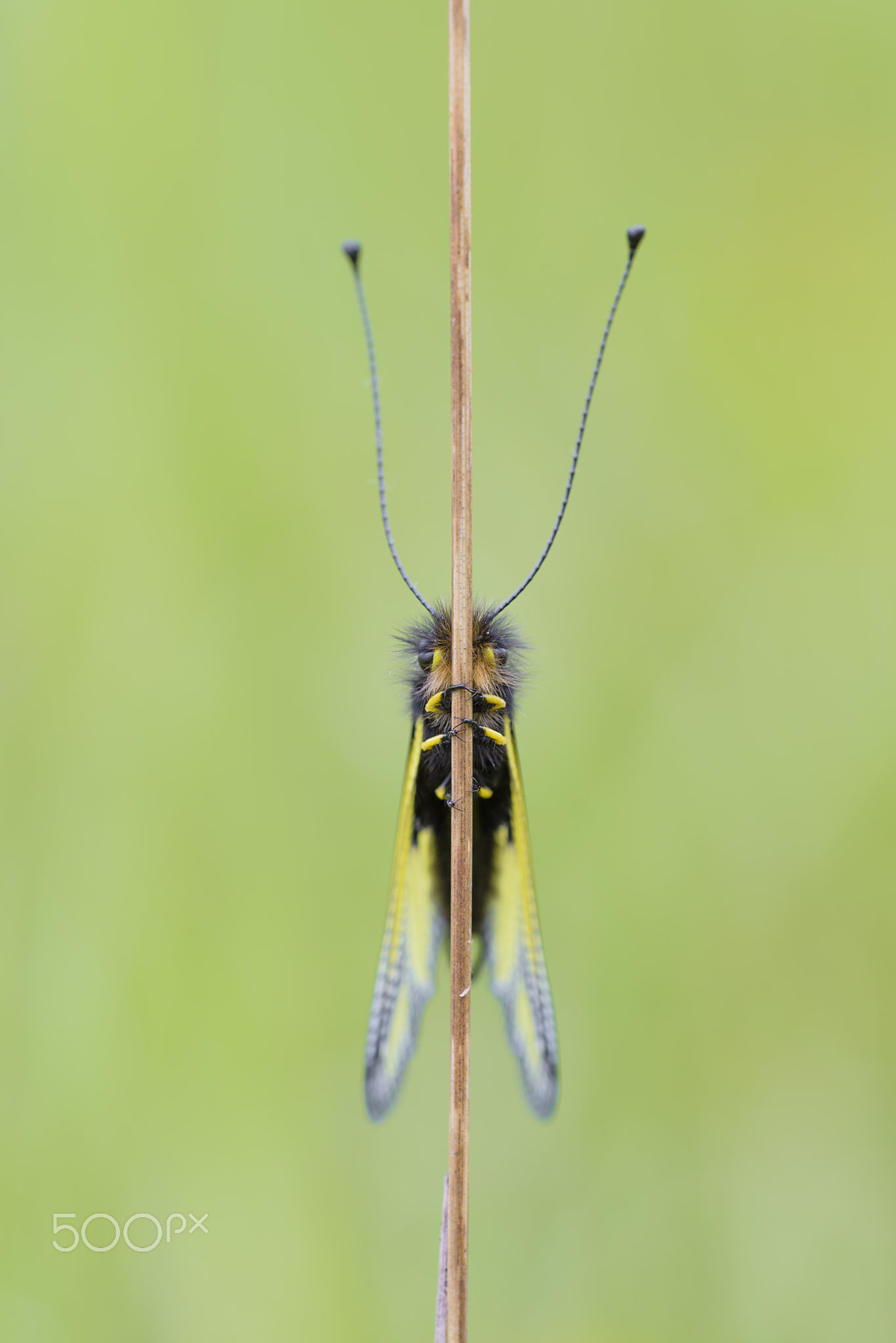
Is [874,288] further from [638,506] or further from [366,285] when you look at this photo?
[366,285]

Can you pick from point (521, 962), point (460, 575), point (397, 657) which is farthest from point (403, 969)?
point (460, 575)

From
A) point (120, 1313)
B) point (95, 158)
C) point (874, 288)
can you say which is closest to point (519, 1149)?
point (120, 1313)

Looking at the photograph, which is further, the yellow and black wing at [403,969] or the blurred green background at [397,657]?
the blurred green background at [397,657]

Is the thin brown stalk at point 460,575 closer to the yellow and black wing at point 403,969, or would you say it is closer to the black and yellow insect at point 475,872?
the black and yellow insect at point 475,872

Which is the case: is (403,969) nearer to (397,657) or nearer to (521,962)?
(521,962)

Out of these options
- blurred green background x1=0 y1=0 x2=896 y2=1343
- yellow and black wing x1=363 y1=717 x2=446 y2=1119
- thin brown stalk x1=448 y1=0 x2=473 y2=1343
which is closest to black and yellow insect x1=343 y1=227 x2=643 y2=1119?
yellow and black wing x1=363 y1=717 x2=446 y2=1119

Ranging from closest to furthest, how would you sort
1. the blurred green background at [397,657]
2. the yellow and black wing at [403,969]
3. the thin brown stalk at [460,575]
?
the thin brown stalk at [460,575]
the yellow and black wing at [403,969]
the blurred green background at [397,657]

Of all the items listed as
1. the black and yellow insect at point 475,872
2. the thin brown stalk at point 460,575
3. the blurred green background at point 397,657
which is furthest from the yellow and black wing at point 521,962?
the blurred green background at point 397,657
